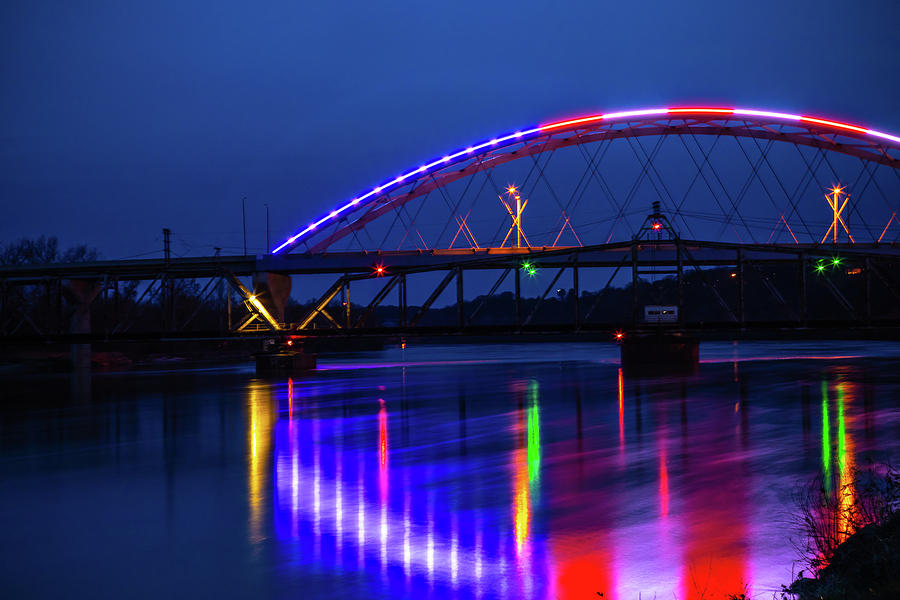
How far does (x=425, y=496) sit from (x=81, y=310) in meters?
86.2

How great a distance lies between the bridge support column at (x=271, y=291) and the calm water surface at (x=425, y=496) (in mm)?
57195

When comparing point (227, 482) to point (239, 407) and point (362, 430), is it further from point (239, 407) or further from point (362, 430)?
point (239, 407)

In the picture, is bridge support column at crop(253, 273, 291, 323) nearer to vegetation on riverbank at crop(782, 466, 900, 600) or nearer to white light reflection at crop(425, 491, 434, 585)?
white light reflection at crop(425, 491, 434, 585)

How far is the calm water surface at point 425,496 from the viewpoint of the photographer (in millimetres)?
11312

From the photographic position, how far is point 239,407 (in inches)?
1496

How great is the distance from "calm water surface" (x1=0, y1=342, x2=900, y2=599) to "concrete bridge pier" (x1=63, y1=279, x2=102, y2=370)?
5928 cm

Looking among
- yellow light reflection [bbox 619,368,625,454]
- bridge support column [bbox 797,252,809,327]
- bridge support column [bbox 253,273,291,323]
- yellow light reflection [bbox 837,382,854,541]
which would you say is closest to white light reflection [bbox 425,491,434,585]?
yellow light reflection [bbox 837,382,854,541]

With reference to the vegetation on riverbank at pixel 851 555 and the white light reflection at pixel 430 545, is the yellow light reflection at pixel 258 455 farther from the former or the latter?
the vegetation on riverbank at pixel 851 555

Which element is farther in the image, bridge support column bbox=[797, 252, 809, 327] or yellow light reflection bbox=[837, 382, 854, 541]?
bridge support column bbox=[797, 252, 809, 327]

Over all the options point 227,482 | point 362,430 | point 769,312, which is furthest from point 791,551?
point 769,312

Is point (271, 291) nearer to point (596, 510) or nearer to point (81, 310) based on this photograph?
point (81, 310)

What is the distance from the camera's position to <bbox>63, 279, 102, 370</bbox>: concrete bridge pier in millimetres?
89688

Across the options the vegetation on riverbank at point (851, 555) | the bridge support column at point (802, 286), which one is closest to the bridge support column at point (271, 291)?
the bridge support column at point (802, 286)

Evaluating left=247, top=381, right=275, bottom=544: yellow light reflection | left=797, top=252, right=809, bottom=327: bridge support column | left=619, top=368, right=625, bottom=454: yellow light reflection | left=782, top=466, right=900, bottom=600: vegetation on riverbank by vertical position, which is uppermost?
left=797, top=252, right=809, bottom=327: bridge support column
